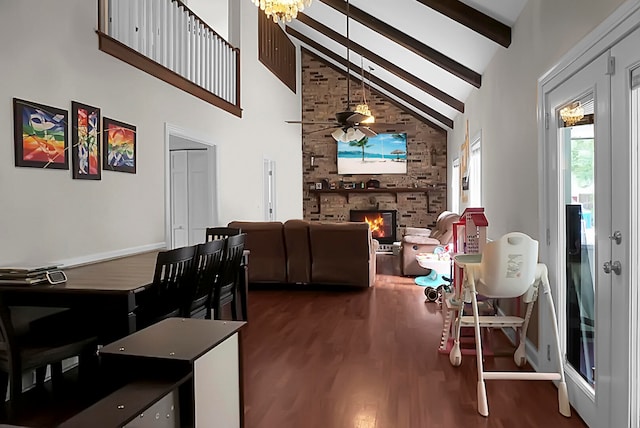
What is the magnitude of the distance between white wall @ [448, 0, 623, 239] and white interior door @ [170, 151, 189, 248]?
4105mm

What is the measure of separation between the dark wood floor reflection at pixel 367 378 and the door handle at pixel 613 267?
92cm

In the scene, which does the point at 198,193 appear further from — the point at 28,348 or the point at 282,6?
the point at 28,348

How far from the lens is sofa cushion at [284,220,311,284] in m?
6.49

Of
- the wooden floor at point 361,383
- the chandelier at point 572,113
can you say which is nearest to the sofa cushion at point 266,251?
the wooden floor at point 361,383

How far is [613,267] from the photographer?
2.25m

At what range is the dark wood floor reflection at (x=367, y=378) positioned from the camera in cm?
272

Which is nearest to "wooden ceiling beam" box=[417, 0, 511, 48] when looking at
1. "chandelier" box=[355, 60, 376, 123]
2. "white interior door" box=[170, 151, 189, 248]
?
"chandelier" box=[355, 60, 376, 123]

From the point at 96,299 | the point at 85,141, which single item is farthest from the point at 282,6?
the point at 96,299

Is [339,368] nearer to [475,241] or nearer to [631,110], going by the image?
[475,241]

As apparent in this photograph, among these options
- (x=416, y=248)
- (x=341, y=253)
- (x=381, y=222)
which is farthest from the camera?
(x=381, y=222)

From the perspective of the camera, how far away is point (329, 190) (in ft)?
38.1

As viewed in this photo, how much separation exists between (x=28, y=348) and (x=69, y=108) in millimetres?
2099

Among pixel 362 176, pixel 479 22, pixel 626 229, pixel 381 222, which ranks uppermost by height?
pixel 479 22

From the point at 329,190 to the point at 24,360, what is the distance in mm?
9468
